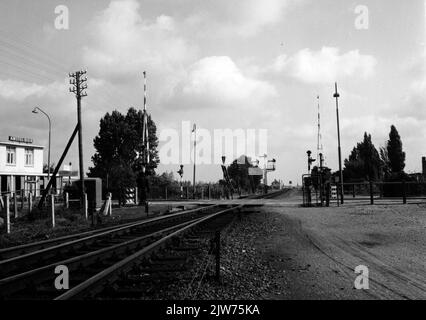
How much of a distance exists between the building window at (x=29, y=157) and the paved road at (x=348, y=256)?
149 feet

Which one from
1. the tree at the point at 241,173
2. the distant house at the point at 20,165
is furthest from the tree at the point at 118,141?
the tree at the point at 241,173

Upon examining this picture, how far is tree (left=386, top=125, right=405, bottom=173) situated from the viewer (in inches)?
2336

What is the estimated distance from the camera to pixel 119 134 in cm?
6212

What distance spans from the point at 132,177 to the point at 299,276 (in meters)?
25.1

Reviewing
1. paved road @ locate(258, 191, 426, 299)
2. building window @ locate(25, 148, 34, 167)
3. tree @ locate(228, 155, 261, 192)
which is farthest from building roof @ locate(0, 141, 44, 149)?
paved road @ locate(258, 191, 426, 299)

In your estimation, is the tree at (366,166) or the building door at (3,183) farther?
the tree at (366,166)

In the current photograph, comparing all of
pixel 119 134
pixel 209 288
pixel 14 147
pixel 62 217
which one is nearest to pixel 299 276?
pixel 209 288

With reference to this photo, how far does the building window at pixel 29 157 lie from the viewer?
53.6 metres

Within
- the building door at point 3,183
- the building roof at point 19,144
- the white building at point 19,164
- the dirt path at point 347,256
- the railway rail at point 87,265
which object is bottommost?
the dirt path at point 347,256

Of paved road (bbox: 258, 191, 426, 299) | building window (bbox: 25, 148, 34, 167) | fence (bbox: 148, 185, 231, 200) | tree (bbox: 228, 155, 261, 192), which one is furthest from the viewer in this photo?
tree (bbox: 228, 155, 261, 192)

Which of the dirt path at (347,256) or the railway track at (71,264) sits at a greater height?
the railway track at (71,264)

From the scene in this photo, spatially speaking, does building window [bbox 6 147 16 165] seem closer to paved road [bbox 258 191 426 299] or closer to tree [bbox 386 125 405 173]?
paved road [bbox 258 191 426 299]

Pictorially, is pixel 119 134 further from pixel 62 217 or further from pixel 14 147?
pixel 62 217

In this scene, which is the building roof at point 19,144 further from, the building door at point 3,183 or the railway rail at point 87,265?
the railway rail at point 87,265
